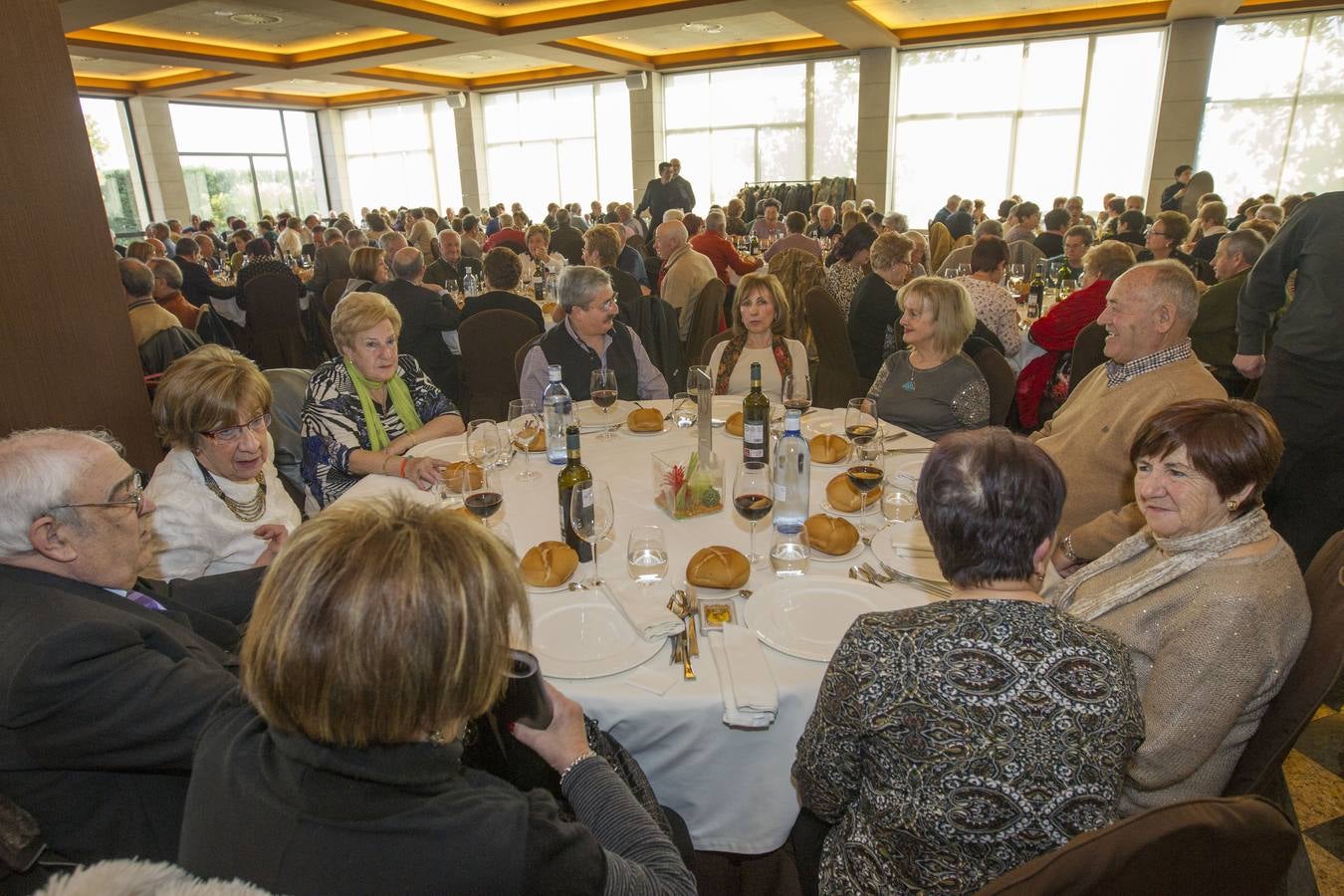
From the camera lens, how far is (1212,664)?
4.45 feet

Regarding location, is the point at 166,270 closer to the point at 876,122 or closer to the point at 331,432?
the point at 331,432

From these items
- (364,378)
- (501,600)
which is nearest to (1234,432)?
(501,600)

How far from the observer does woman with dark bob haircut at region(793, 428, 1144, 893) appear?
3.47ft

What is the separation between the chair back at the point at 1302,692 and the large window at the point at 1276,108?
1237cm

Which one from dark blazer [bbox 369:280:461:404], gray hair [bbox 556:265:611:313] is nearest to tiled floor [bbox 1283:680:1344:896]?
gray hair [bbox 556:265:611:313]

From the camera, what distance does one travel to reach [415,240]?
802 cm

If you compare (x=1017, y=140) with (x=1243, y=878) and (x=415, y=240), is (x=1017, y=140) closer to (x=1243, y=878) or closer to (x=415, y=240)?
(x=415, y=240)

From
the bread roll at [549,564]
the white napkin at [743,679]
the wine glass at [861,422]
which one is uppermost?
the wine glass at [861,422]

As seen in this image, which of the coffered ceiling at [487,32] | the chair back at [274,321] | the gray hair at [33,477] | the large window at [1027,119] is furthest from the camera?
the large window at [1027,119]

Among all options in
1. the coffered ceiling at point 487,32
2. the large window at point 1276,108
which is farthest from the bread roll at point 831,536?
the large window at point 1276,108

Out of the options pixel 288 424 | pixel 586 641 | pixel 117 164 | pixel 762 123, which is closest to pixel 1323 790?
pixel 586 641

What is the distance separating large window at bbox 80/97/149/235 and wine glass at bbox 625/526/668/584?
17245 millimetres

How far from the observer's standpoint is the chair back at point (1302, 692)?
1.33 meters

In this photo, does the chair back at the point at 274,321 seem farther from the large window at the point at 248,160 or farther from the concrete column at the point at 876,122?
the large window at the point at 248,160
